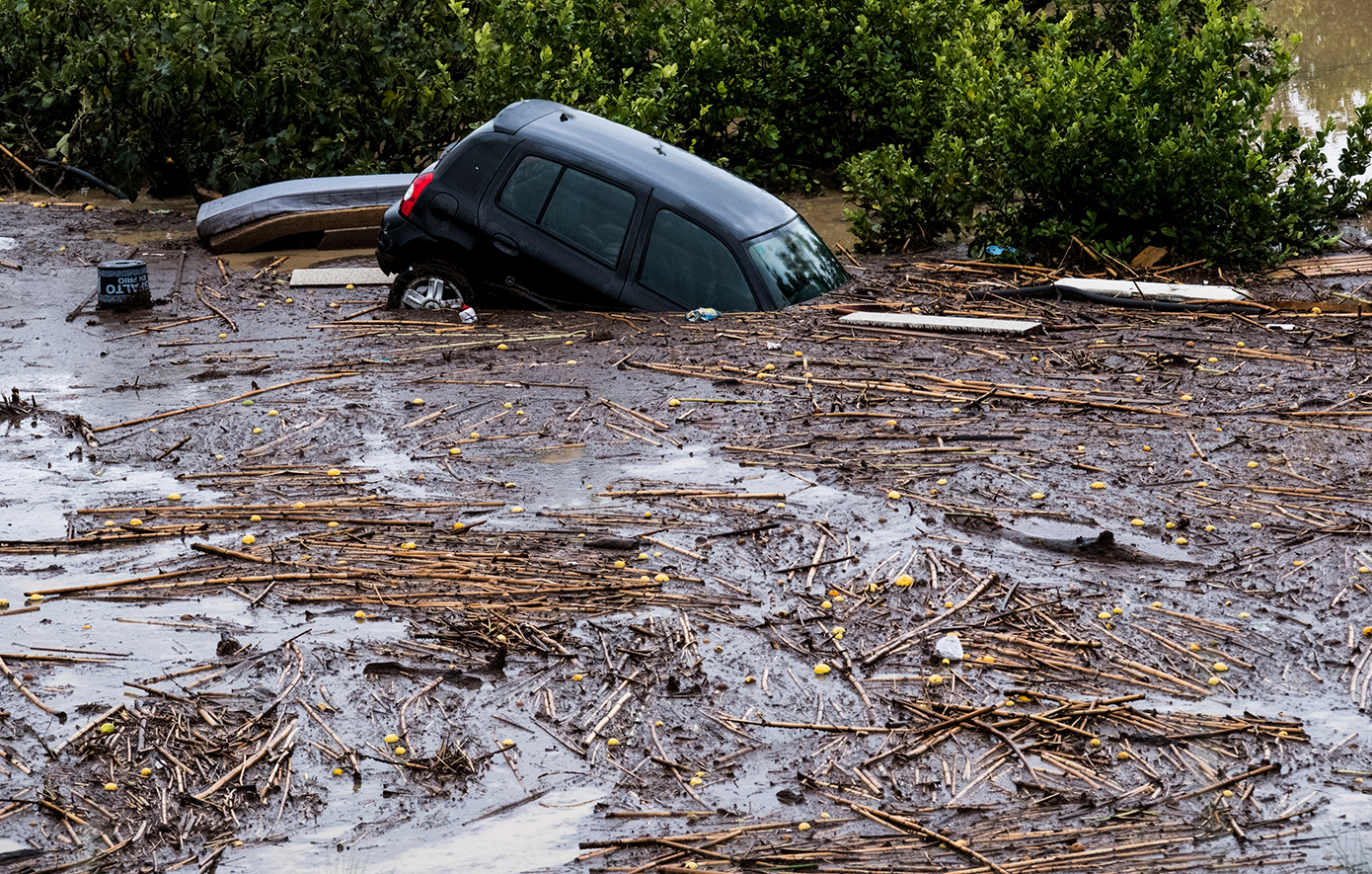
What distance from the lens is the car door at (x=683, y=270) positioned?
9562mm

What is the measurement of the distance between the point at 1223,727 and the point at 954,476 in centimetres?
240

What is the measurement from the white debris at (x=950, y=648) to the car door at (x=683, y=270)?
15.7 feet

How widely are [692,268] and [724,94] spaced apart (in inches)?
238

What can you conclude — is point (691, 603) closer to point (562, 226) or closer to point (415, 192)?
point (562, 226)

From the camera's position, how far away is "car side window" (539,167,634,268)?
9641mm

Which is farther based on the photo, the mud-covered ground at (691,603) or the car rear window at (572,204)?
the car rear window at (572,204)

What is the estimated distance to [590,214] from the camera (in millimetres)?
9703

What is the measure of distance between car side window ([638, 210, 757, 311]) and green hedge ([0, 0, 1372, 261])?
3359 mm

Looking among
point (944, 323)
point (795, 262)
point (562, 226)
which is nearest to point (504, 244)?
point (562, 226)

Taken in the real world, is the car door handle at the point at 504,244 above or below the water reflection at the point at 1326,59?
below

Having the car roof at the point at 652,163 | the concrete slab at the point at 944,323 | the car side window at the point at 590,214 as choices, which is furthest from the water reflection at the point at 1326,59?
the car side window at the point at 590,214

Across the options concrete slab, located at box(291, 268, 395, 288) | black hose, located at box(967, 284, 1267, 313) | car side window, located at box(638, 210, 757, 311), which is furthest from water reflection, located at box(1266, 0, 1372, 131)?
concrete slab, located at box(291, 268, 395, 288)

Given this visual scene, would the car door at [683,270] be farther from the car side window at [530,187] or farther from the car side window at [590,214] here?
the car side window at [530,187]

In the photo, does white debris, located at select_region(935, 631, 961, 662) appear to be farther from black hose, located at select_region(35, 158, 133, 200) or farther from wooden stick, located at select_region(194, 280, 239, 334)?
black hose, located at select_region(35, 158, 133, 200)
